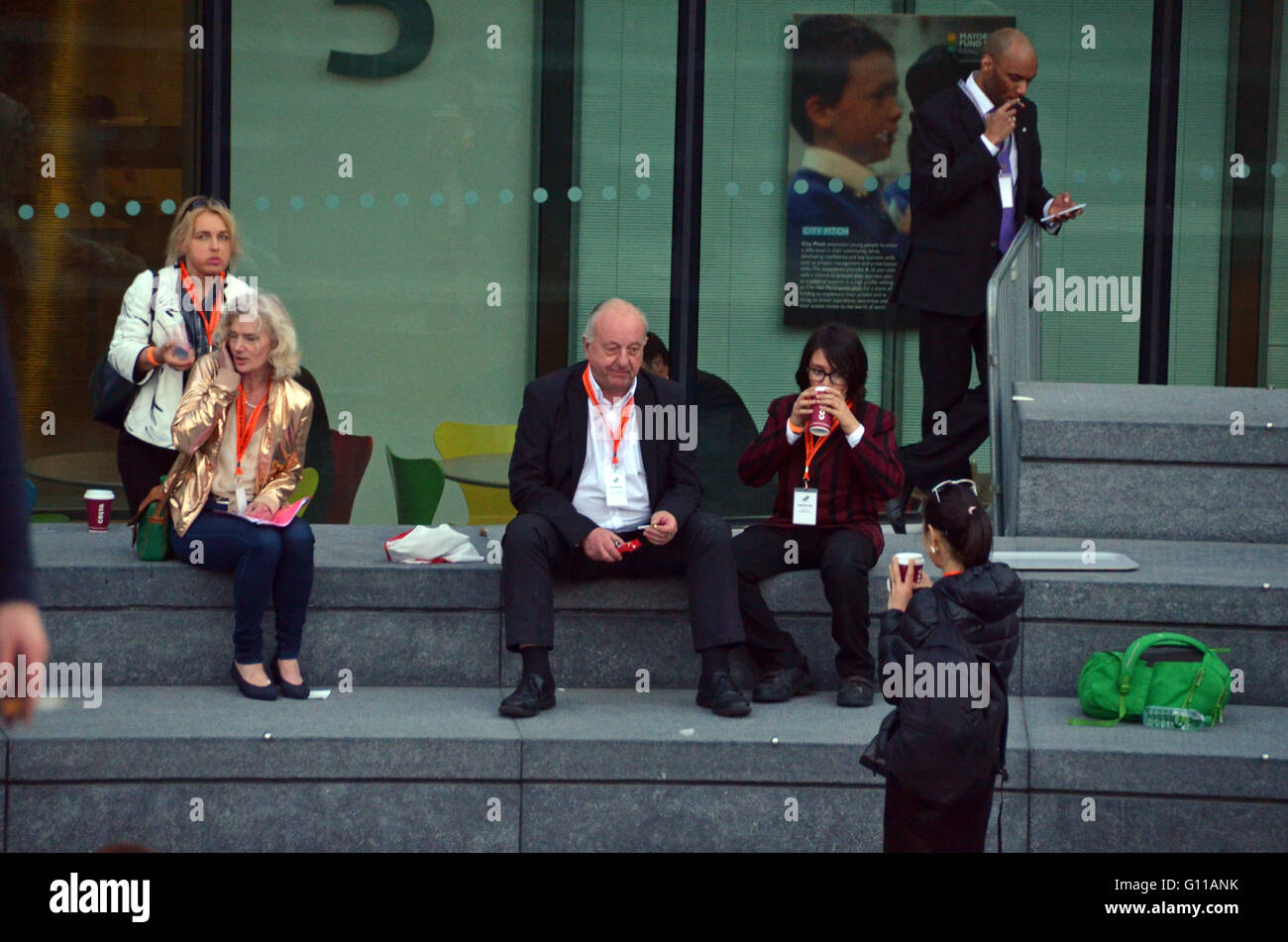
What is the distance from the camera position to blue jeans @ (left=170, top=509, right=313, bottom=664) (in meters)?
5.91

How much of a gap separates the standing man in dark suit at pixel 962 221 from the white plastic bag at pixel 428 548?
2.04m

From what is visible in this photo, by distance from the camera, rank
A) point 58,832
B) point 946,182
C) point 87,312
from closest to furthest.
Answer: point 58,832 → point 946,182 → point 87,312

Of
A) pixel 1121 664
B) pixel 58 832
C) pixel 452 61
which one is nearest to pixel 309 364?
pixel 452 61

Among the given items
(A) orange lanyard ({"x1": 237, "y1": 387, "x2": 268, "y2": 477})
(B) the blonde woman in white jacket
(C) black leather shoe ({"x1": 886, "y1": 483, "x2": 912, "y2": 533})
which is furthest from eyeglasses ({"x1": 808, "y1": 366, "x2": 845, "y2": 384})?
(B) the blonde woman in white jacket

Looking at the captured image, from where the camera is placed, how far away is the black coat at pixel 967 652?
14.0ft

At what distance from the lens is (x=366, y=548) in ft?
22.6

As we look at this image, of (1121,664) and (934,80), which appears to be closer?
(1121,664)

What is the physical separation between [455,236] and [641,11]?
1.64 meters

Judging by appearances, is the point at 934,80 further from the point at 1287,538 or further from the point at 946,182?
the point at 1287,538

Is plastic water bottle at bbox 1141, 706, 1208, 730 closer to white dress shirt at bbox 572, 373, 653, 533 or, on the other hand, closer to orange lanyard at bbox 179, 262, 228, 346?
white dress shirt at bbox 572, 373, 653, 533

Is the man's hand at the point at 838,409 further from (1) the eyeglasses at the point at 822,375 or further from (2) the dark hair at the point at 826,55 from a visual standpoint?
(2) the dark hair at the point at 826,55

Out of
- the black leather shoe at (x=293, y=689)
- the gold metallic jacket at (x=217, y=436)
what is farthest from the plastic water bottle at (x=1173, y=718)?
the gold metallic jacket at (x=217, y=436)

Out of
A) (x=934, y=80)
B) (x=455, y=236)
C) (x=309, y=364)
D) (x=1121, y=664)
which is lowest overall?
(x=1121, y=664)

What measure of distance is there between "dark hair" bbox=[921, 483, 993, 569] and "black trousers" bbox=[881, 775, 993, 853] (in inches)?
25.0
